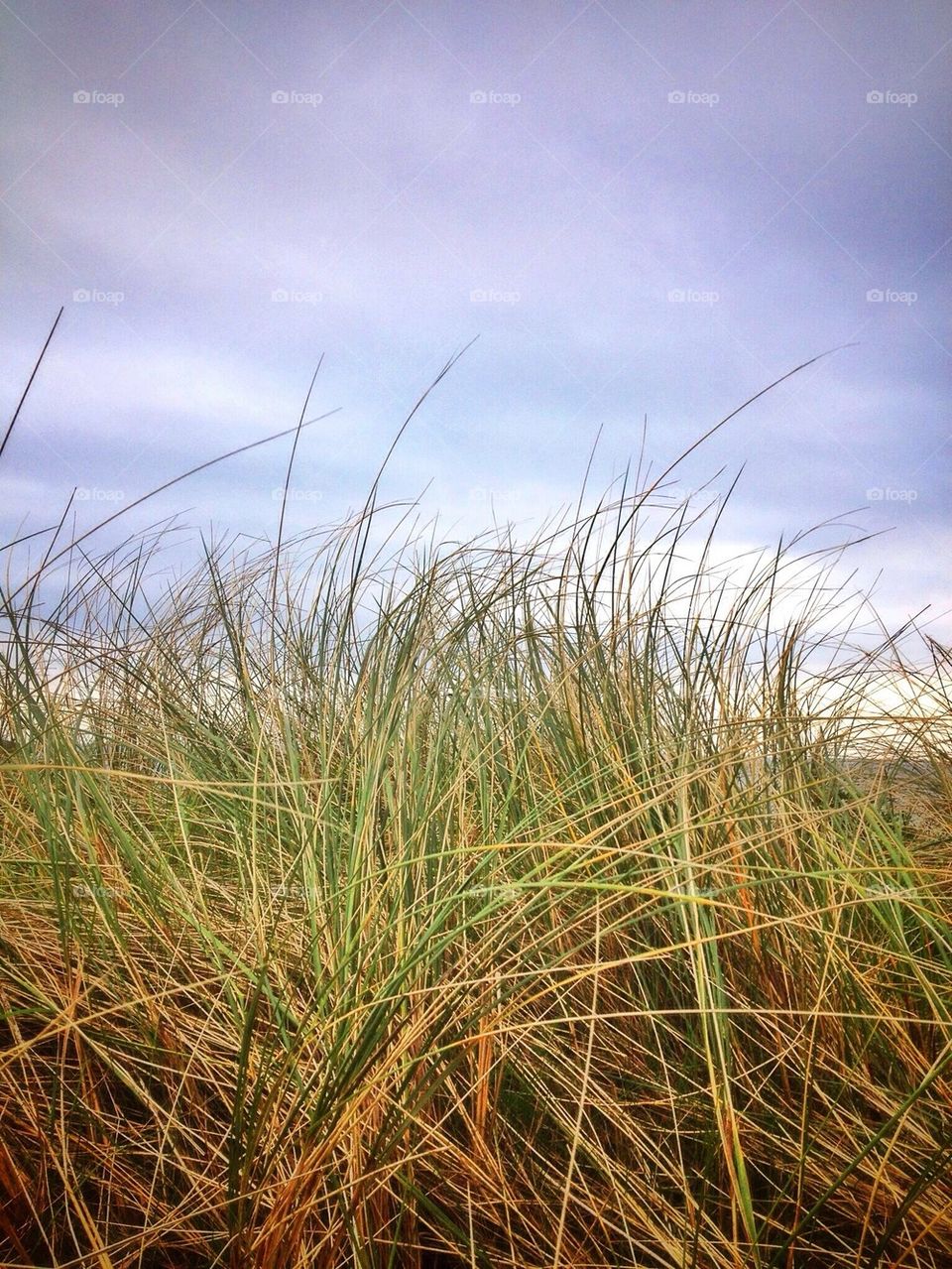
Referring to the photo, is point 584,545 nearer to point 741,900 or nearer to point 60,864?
point 741,900

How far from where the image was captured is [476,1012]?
1022 millimetres

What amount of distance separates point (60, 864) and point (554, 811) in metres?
0.78

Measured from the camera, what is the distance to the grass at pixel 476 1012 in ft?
3.14

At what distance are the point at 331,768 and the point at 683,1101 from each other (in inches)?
33.0

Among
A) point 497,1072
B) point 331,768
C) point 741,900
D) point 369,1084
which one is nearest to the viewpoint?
point 369,1084

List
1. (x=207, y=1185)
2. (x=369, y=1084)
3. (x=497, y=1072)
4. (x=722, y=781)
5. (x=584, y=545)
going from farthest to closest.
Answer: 1. (x=584, y=545)
2. (x=722, y=781)
3. (x=497, y=1072)
4. (x=207, y=1185)
5. (x=369, y=1084)

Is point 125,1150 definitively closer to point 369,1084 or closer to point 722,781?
point 369,1084

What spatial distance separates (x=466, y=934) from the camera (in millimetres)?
1254

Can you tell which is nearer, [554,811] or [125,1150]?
[125,1150]

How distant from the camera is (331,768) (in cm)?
174

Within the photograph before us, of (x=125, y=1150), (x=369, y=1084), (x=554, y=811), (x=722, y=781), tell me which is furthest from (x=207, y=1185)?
(x=722, y=781)

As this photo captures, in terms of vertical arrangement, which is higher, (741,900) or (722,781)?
(722,781)

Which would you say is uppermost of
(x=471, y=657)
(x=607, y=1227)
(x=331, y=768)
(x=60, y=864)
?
(x=471, y=657)

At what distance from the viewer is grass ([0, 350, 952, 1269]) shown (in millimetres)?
957
